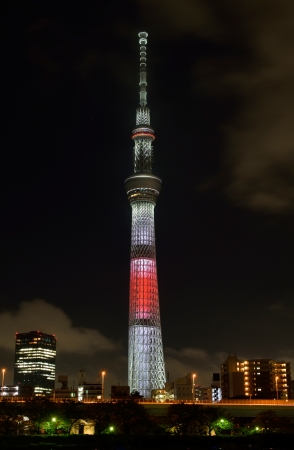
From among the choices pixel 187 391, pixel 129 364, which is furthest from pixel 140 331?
pixel 187 391

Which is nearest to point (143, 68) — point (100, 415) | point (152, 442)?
point (100, 415)

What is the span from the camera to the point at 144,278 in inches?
6752

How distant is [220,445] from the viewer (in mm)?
79938

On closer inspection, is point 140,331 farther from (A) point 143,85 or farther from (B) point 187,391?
(A) point 143,85

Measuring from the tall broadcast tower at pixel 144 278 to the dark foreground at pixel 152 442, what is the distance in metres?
85.2

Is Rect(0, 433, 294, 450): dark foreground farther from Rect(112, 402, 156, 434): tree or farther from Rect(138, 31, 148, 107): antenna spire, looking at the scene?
Rect(138, 31, 148, 107): antenna spire

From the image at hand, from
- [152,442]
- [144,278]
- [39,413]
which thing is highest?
[144,278]

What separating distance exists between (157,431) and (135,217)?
313 ft

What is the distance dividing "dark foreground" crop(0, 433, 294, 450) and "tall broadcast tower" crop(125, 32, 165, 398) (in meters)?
85.2

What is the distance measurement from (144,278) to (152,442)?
91784mm

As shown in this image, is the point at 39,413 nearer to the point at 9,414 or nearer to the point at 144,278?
the point at 9,414

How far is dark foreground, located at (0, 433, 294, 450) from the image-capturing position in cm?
7800

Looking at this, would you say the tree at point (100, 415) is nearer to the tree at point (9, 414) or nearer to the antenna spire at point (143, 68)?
the tree at point (9, 414)

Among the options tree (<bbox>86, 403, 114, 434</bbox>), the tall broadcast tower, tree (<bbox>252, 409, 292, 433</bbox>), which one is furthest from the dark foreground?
the tall broadcast tower
